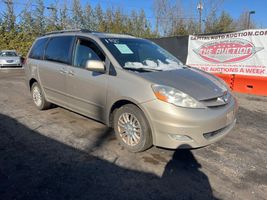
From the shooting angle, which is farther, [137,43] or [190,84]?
[137,43]

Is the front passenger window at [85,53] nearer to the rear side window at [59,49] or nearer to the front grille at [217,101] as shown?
the rear side window at [59,49]

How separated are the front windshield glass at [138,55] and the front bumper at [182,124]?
0.92 m

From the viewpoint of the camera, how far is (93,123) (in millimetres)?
5102

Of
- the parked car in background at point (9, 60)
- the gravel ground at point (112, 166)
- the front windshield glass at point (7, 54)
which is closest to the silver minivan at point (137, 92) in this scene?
the gravel ground at point (112, 166)

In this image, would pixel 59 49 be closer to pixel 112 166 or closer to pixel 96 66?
pixel 96 66

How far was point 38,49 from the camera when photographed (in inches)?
239

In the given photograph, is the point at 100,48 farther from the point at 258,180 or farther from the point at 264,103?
the point at 264,103

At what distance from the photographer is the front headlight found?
11.1 ft

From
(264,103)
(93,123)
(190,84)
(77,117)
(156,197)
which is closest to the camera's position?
(156,197)

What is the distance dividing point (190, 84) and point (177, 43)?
339 inches

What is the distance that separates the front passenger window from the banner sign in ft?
22.1

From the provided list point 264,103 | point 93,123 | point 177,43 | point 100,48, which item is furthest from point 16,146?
point 177,43

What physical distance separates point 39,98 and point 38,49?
1175mm

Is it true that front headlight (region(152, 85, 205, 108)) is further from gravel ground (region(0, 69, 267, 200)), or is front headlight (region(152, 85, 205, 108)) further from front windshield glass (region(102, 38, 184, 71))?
gravel ground (region(0, 69, 267, 200))
